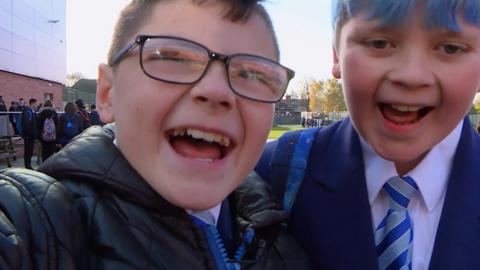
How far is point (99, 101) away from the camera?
1522 mm

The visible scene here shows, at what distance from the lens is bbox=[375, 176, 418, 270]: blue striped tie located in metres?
1.51

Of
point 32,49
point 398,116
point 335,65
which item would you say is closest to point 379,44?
point 398,116

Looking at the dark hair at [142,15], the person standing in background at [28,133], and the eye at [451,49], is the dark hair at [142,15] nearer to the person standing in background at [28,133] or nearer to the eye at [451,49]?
the eye at [451,49]

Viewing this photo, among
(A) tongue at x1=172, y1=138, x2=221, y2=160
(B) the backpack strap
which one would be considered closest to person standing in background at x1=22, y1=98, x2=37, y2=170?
(B) the backpack strap

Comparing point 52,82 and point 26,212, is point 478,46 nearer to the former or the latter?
point 26,212

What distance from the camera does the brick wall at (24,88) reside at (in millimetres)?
19547

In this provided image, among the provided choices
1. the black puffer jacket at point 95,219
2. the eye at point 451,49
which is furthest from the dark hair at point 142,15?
the eye at point 451,49

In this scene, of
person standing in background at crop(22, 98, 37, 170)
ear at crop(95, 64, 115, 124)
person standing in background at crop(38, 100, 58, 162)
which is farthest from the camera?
person standing in background at crop(22, 98, 37, 170)

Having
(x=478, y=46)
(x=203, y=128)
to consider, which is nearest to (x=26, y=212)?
(x=203, y=128)

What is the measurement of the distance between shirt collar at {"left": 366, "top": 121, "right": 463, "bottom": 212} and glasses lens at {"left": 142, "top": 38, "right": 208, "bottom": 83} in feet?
2.76

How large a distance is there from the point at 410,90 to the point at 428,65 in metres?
0.10

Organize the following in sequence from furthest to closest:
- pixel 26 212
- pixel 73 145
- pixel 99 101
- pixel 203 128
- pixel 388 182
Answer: pixel 388 182
pixel 99 101
pixel 73 145
pixel 203 128
pixel 26 212

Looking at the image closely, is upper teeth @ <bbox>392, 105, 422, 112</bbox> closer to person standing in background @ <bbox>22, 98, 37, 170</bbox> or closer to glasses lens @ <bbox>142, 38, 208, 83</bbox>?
glasses lens @ <bbox>142, 38, 208, 83</bbox>

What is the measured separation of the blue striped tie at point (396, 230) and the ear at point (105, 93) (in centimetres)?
105
